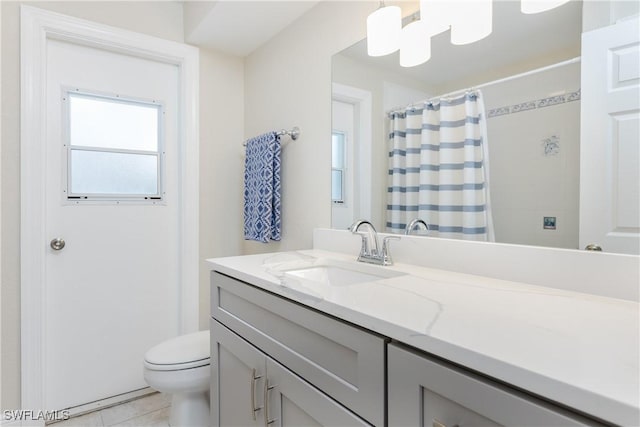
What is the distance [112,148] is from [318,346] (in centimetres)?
178

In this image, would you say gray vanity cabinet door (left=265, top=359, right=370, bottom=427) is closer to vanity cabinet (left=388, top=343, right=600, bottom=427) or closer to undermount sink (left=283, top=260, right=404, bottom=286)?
vanity cabinet (left=388, top=343, right=600, bottom=427)

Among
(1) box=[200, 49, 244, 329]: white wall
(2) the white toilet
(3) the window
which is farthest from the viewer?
(1) box=[200, 49, 244, 329]: white wall

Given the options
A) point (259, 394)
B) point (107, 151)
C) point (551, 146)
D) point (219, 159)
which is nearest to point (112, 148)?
point (107, 151)

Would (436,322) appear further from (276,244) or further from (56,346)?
(56,346)

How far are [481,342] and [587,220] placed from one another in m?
0.61

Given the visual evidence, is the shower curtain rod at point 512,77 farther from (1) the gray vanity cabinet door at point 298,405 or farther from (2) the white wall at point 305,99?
(1) the gray vanity cabinet door at point 298,405

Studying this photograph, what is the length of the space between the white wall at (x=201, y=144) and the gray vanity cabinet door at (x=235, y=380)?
3.10 ft

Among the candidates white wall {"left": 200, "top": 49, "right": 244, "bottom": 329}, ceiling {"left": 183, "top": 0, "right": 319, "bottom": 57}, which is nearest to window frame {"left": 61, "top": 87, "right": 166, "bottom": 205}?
white wall {"left": 200, "top": 49, "right": 244, "bottom": 329}

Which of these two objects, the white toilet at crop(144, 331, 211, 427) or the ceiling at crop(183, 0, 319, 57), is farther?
the ceiling at crop(183, 0, 319, 57)

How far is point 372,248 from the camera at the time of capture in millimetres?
1422

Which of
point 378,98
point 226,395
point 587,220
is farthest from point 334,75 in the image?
point 226,395

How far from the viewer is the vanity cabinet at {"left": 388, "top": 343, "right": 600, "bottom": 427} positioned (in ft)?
1.55

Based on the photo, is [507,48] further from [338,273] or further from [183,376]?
[183,376]

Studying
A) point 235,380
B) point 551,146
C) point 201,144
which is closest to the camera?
point 551,146
